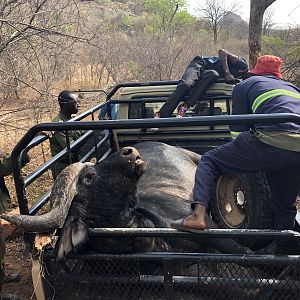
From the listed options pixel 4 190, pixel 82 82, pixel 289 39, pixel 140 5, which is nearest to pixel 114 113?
pixel 4 190

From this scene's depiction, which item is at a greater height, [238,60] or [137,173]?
[238,60]

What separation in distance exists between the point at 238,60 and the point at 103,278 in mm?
3762

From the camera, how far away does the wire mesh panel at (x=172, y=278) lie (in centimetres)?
242

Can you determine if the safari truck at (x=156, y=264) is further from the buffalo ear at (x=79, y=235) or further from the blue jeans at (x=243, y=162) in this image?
the blue jeans at (x=243, y=162)

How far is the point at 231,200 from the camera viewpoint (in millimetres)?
3311

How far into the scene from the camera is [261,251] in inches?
120

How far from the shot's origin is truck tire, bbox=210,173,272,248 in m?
3.10

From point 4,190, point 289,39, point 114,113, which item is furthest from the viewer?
point 289,39

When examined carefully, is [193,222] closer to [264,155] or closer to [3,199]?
[264,155]

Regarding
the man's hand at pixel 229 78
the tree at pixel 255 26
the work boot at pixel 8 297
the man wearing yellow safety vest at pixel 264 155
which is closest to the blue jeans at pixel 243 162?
the man wearing yellow safety vest at pixel 264 155

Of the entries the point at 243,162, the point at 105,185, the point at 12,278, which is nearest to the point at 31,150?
the point at 12,278

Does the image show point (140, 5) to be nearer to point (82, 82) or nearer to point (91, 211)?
point (82, 82)

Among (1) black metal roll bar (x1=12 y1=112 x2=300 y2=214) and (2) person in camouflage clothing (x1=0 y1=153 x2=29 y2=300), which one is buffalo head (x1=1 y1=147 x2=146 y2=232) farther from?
(2) person in camouflage clothing (x1=0 y1=153 x2=29 y2=300)

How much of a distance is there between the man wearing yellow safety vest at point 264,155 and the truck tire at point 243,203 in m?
0.07
